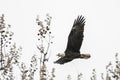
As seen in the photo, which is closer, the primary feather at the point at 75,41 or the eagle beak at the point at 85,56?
the eagle beak at the point at 85,56

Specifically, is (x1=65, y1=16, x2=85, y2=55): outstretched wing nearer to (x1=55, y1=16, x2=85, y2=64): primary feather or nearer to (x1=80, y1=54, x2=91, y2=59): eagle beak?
(x1=55, y1=16, x2=85, y2=64): primary feather

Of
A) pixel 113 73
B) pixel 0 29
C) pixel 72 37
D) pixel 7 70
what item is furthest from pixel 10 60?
pixel 113 73

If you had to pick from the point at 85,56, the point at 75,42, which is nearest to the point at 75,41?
the point at 75,42

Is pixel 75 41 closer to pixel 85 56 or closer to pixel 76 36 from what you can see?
pixel 76 36

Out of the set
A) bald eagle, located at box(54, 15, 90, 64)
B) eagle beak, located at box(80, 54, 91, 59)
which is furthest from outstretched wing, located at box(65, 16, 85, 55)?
eagle beak, located at box(80, 54, 91, 59)

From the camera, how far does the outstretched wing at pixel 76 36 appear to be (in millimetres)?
17750

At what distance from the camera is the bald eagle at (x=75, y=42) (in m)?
17.8

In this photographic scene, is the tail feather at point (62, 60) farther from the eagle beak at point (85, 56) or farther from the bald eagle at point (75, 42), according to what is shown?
the eagle beak at point (85, 56)

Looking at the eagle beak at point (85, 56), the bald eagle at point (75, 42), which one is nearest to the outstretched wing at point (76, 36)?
the bald eagle at point (75, 42)

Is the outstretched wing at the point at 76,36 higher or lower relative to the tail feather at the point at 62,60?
higher

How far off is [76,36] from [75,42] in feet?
0.88

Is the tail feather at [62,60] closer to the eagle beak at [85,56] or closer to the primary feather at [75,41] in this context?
the primary feather at [75,41]

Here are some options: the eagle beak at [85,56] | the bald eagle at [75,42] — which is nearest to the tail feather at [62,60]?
the bald eagle at [75,42]

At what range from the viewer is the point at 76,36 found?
17875mm
